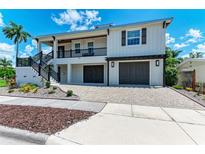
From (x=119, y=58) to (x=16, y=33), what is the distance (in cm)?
2752

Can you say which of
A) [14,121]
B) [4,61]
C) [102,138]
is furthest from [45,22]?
[4,61]

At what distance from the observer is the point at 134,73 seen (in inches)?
→ 566

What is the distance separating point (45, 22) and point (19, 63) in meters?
6.03

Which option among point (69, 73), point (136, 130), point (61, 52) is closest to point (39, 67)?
point (69, 73)

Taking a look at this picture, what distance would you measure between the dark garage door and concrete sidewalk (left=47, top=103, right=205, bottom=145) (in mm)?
11570

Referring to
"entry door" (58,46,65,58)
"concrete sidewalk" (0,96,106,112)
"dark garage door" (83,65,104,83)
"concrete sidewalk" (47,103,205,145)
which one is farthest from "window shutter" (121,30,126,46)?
"concrete sidewalk" (47,103,205,145)

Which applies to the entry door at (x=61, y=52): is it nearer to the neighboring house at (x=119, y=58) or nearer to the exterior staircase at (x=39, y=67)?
the neighboring house at (x=119, y=58)

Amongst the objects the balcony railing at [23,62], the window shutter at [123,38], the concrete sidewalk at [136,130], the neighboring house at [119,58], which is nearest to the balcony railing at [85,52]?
the neighboring house at [119,58]

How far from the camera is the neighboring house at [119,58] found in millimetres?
13117

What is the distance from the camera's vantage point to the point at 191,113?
225 inches

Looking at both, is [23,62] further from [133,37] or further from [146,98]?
[146,98]

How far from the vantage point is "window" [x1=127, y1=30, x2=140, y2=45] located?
545 inches

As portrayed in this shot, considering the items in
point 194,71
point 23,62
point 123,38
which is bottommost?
point 194,71
